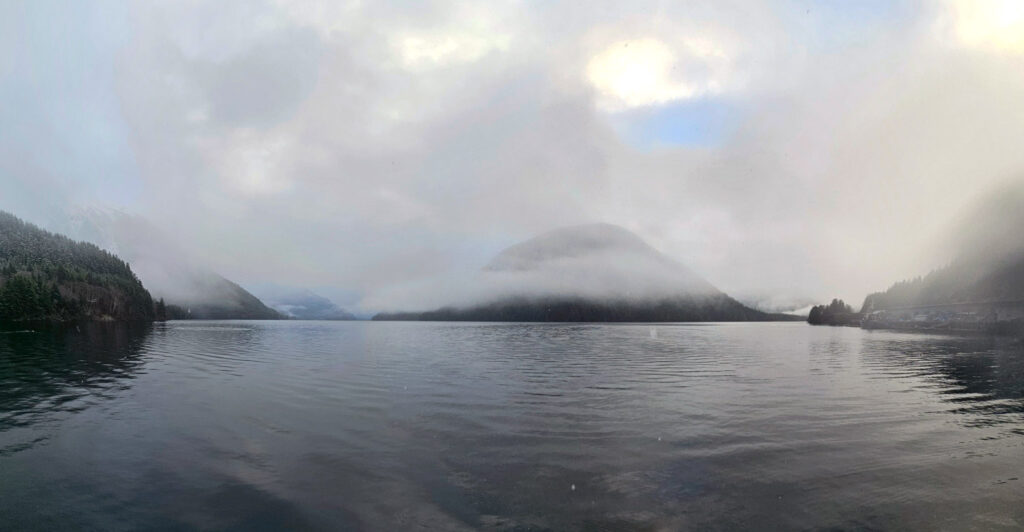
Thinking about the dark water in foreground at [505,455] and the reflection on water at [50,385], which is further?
the reflection on water at [50,385]

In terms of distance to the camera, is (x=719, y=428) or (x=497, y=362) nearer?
(x=719, y=428)

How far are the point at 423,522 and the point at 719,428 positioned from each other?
17.7 metres

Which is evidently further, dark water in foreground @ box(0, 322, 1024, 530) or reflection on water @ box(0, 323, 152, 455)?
reflection on water @ box(0, 323, 152, 455)

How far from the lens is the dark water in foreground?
14602 millimetres

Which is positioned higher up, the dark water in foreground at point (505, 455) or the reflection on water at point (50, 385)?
the reflection on water at point (50, 385)

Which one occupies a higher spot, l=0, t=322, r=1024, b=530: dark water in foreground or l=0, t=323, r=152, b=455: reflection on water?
l=0, t=323, r=152, b=455: reflection on water

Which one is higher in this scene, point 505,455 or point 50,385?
point 50,385

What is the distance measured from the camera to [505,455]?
20297 mm

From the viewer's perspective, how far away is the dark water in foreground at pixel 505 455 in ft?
47.9

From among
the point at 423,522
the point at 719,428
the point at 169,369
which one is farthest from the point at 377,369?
the point at 423,522

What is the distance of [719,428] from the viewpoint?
2550 centimetres

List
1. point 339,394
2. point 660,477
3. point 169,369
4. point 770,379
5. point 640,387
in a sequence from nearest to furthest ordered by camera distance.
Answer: point 660,477, point 339,394, point 640,387, point 770,379, point 169,369

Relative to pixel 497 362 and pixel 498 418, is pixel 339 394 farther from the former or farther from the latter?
pixel 497 362

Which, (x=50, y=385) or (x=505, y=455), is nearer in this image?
(x=505, y=455)
